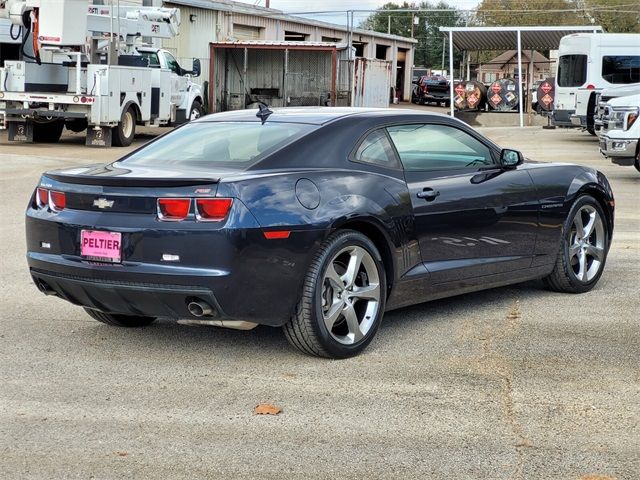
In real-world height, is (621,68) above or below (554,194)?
above

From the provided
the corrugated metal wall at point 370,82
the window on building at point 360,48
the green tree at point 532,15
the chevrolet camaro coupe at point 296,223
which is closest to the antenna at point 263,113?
the chevrolet camaro coupe at point 296,223

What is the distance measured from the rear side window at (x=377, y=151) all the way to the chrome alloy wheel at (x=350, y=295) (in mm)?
640

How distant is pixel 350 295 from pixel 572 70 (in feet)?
87.5

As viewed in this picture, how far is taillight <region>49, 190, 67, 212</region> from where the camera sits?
20.6 feet

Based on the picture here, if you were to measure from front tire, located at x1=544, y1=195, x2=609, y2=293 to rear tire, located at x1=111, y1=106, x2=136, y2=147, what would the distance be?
17.9 meters

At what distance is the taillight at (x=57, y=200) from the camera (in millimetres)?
6277

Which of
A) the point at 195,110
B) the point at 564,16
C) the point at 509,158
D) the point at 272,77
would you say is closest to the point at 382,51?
the point at 272,77

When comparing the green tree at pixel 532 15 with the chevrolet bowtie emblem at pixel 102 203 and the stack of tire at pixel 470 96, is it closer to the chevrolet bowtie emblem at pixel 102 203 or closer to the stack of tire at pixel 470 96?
the stack of tire at pixel 470 96

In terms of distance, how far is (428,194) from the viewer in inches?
270

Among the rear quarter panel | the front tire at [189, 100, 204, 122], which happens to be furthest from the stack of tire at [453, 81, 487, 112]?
the rear quarter panel

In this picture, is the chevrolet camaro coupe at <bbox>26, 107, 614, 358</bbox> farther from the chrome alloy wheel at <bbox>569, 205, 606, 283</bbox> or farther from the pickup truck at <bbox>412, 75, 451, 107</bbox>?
the pickup truck at <bbox>412, 75, 451, 107</bbox>

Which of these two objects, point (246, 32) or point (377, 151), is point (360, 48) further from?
point (377, 151)

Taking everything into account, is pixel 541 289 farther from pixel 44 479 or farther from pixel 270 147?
pixel 44 479

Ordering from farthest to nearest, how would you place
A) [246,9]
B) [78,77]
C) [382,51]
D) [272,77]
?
[382,51] → [246,9] → [272,77] → [78,77]
